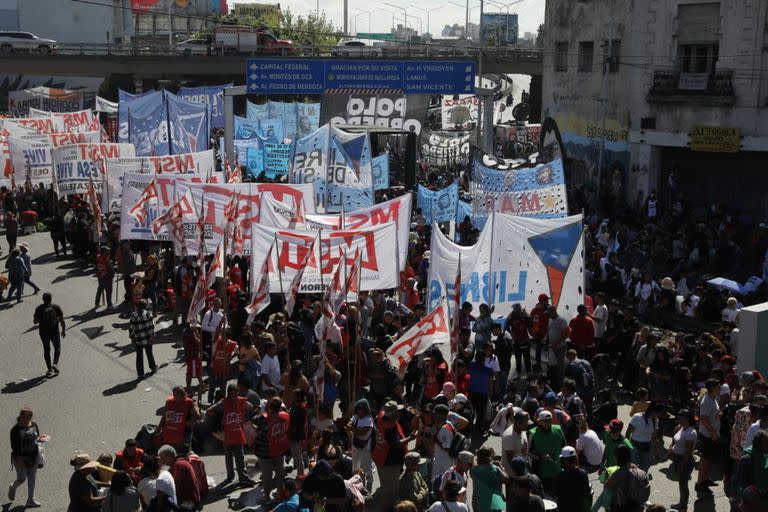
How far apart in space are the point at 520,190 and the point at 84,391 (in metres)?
7.94

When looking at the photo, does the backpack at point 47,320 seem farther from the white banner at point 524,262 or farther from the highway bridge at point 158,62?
the highway bridge at point 158,62

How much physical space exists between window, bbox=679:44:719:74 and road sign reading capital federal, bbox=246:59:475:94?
239 inches

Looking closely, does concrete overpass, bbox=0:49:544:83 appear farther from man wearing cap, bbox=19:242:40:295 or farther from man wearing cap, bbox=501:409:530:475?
man wearing cap, bbox=501:409:530:475

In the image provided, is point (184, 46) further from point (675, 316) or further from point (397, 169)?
point (675, 316)

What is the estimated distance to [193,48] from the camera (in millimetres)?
63750

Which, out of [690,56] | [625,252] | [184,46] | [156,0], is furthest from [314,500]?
[156,0]

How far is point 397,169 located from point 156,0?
277 ft

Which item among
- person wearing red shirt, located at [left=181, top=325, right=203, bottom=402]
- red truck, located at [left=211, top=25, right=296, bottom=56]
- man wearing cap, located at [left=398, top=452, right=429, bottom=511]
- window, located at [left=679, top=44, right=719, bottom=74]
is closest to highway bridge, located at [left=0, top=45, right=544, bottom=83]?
red truck, located at [left=211, top=25, right=296, bottom=56]

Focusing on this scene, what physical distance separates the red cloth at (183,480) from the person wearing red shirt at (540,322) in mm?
6906

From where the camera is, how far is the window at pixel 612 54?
32219mm

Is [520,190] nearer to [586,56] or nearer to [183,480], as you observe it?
[183,480]

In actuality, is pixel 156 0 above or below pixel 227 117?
above

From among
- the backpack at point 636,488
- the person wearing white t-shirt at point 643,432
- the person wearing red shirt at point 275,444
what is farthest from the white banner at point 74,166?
the backpack at point 636,488

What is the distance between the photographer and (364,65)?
3206 cm
